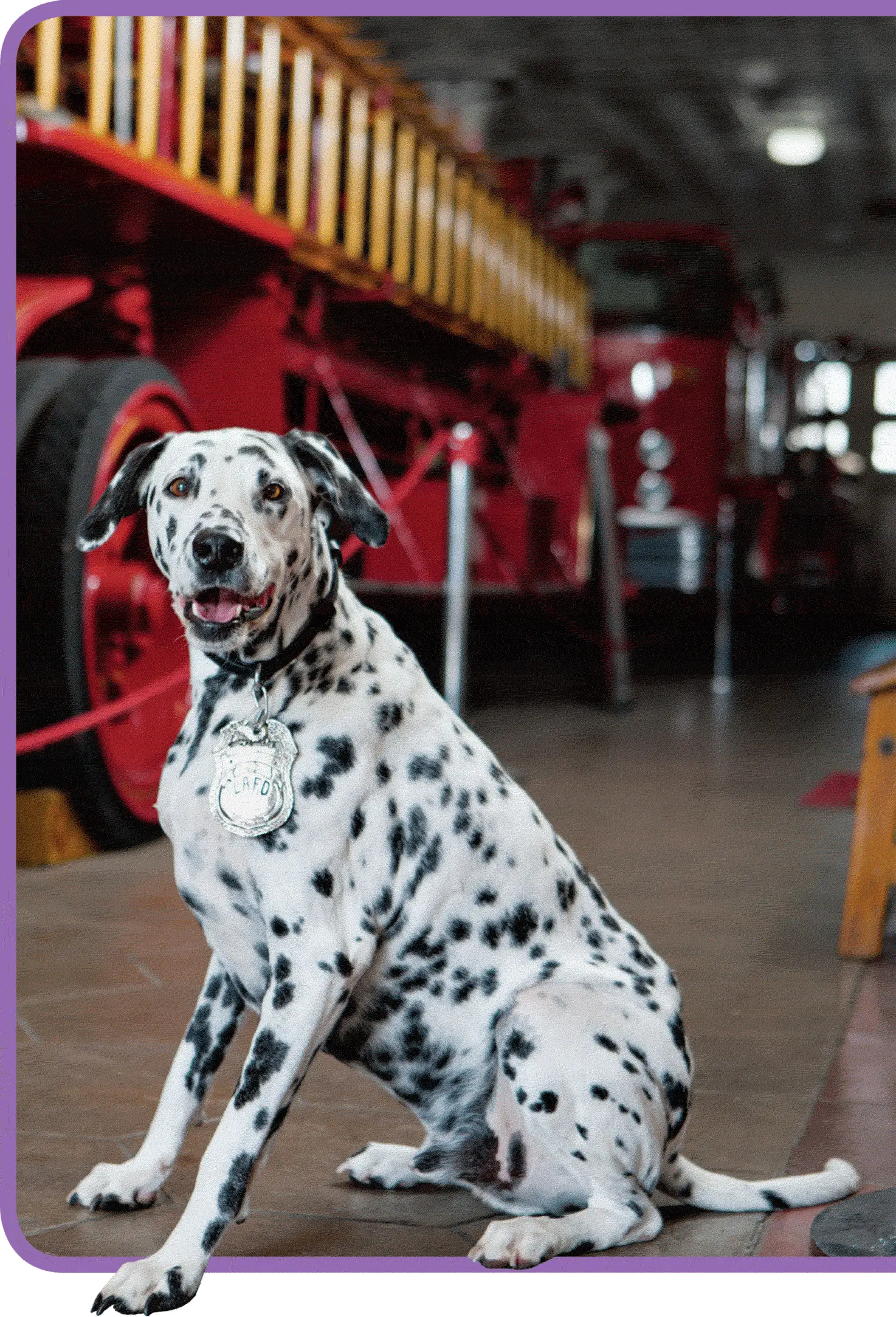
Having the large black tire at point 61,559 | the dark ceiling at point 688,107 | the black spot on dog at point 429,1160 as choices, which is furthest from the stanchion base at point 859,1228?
the dark ceiling at point 688,107

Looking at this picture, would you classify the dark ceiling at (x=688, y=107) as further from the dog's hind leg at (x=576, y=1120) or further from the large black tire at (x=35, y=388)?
the dog's hind leg at (x=576, y=1120)

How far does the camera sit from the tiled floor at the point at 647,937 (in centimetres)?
213

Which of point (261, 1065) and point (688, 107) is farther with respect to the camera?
point (688, 107)

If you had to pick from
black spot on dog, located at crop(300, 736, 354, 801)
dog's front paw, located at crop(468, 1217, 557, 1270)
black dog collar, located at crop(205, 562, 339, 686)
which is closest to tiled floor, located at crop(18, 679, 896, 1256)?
dog's front paw, located at crop(468, 1217, 557, 1270)

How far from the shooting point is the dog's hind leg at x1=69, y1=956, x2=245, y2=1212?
2.09 metres

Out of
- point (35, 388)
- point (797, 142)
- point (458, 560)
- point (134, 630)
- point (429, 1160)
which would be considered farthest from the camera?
point (797, 142)

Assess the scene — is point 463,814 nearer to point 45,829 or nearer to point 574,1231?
point 574,1231

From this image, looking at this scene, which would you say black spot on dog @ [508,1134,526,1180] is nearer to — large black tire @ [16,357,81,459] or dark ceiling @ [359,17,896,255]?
large black tire @ [16,357,81,459]

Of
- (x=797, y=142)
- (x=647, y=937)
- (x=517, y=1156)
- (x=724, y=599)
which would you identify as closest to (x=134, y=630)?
(x=647, y=937)

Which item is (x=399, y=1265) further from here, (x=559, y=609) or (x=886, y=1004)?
(x=559, y=609)

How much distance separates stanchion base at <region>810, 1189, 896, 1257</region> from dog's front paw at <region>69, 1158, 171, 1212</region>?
2.80 ft

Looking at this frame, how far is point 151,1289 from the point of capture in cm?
181

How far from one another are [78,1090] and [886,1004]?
1.61 metres

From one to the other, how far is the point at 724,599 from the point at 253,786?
7.39 meters
